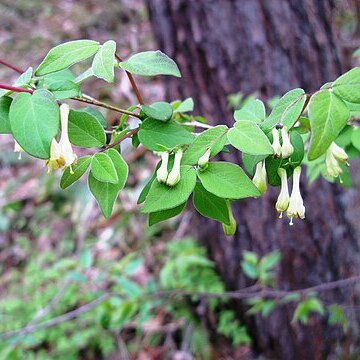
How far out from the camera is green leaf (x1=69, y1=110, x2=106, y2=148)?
57 centimetres

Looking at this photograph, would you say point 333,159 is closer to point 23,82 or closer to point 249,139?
point 249,139

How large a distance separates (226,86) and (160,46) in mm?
371

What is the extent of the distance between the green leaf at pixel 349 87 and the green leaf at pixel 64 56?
1.00ft

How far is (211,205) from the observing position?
1.85ft

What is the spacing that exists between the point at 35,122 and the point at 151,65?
17cm

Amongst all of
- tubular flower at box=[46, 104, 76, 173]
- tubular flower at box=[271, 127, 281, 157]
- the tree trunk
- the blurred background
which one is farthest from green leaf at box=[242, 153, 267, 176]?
the tree trunk

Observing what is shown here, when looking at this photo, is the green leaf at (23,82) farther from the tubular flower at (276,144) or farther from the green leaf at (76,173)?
the tubular flower at (276,144)

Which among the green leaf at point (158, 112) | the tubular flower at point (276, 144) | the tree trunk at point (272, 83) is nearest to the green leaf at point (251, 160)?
the tubular flower at point (276, 144)

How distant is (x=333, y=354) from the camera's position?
1.90 m

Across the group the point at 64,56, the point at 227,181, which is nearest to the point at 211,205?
the point at 227,181

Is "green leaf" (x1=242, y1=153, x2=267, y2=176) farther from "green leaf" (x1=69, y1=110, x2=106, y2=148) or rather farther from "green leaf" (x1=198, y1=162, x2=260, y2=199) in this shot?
"green leaf" (x1=69, y1=110, x2=106, y2=148)

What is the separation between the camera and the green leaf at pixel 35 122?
19.0 inches

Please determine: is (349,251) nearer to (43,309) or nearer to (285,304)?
(285,304)

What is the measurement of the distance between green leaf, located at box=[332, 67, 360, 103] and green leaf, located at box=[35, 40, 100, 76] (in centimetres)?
31
